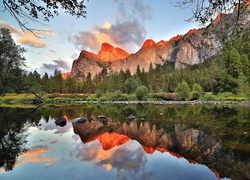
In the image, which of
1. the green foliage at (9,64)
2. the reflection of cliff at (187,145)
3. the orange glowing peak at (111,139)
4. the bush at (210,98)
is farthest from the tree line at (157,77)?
the orange glowing peak at (111,139)

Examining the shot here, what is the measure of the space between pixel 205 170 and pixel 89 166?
12.5 ft

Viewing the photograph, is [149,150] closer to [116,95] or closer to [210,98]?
[210,98]

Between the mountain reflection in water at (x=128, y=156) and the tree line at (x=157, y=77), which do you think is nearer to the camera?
the mountain reflection in water at (x=128, y=156)

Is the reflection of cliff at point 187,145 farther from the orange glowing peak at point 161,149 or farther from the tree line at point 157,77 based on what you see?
the tree line at point 157,77

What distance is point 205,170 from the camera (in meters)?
6.27

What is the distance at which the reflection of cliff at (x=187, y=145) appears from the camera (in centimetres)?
628

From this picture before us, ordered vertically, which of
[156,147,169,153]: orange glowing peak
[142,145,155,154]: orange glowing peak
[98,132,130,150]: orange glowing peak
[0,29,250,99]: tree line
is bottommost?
[142,145,155,154]: orange glowing peak

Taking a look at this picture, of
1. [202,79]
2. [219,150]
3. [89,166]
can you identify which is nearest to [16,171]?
[89,166]

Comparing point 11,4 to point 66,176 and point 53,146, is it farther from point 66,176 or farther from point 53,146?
point 53,146

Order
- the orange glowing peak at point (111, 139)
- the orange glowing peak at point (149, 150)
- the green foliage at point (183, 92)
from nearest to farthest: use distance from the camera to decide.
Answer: the orange glowing peak at point (149, 150) → the orange glowing peak at point (111, 139) → the green foliage at point (183, 92)

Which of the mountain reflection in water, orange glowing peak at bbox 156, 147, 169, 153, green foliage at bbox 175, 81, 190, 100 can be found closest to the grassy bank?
green foliage at bbox 175, 81, 190, 100

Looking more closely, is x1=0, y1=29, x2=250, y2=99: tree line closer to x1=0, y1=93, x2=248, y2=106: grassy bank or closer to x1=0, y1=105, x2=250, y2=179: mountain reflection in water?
x1=0, y1=93, x2=248, y2=106: grassy bank

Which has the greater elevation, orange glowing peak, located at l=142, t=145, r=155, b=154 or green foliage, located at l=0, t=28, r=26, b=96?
green foliage, located at l=0, t=28, r=26, b=96

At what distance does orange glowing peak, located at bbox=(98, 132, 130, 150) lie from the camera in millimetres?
9891
